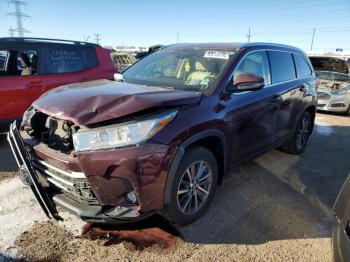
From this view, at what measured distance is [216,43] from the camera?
13.6ft

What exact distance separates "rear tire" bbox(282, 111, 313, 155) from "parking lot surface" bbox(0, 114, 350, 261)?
69cm

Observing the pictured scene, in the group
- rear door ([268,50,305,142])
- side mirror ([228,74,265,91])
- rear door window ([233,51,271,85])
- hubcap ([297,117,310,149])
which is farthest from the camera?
hubcap ([297,117,310,149])

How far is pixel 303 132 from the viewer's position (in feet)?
Result: 18.7

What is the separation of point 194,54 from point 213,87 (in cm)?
86

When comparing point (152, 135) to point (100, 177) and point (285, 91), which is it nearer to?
point (100, 177)

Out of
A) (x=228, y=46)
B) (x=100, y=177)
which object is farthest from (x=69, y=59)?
(x=100, y=177)

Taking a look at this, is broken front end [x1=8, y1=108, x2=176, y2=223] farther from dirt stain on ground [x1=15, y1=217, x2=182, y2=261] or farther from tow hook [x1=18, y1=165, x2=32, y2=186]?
dirt stain on ground [x1=15, y1=217, x2=182, y2=261]

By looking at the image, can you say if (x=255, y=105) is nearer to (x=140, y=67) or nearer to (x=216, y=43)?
(x=216, y=43)

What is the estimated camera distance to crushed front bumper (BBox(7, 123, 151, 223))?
102 inches

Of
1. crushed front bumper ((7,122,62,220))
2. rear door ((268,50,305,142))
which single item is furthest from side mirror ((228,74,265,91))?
crushed front bumper ((7,122,62,220))

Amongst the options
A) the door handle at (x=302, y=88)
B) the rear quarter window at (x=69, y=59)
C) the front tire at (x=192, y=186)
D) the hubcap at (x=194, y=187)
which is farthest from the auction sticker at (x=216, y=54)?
the rear quarter window at (x=69, y=59)

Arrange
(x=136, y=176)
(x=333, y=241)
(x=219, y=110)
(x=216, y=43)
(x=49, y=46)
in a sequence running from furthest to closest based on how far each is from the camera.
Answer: (x=49, y=46)
(x=216, y=43)
(x=219, y=110)
(x=136, y=176)
(x=333, y=241)

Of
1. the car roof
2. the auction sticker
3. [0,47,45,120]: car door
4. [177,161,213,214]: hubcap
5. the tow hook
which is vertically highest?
the car roof

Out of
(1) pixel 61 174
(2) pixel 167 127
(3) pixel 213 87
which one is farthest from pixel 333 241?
(1) pixel 61 174
